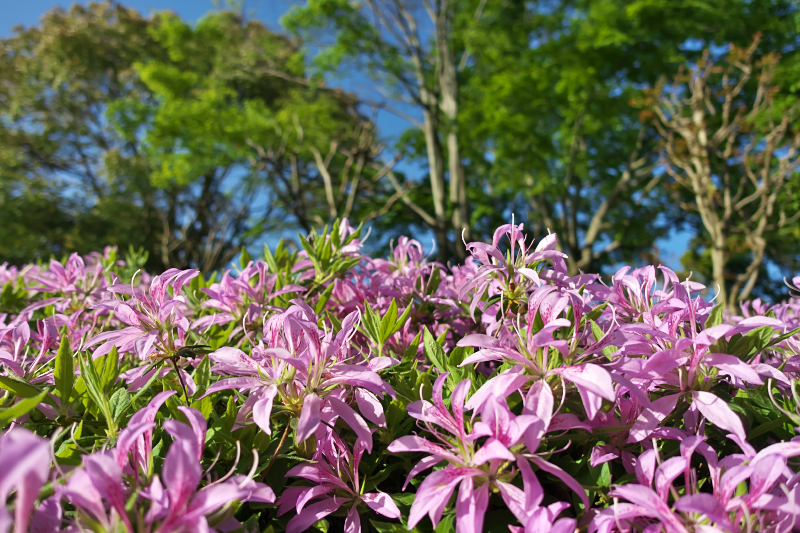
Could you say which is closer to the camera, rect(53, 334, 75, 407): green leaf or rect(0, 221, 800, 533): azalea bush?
rect(0, 221, 800, 533): azalea bush

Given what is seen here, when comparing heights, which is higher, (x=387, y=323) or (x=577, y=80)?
(x=577, y=80)

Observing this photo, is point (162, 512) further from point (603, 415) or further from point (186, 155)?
point (186, 155)

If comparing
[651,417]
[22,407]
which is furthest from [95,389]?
[651,417]

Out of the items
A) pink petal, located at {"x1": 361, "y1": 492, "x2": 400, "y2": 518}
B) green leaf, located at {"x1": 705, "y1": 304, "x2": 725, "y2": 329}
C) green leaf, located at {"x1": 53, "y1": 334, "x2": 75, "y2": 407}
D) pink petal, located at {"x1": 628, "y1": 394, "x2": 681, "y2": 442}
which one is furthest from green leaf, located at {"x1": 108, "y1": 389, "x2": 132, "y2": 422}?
green leaf, located at {"x1": 705, "y1": 304, "x2": 725, "y2": 329}

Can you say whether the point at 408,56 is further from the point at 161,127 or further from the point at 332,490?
the point at 332,490

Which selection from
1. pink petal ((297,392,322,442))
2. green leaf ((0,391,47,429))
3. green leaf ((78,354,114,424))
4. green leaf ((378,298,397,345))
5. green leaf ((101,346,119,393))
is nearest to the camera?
green leaf ((0,391,47,429))

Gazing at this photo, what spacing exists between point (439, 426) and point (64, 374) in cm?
80

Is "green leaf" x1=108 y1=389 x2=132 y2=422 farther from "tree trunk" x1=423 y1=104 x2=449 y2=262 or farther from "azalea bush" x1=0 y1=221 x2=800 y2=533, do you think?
"tree trunk" x1=423 y1=104 x2=449 y2=262

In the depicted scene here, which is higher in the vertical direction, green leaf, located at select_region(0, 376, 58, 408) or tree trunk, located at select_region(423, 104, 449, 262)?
tree trunk, located at select_region(423, 104, 449, 262)

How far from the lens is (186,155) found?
39.5 ft

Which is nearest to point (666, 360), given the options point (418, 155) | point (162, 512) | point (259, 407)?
point (259, 407)

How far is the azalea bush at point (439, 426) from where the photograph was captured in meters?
0.66

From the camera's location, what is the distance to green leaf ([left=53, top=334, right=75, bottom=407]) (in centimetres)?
96

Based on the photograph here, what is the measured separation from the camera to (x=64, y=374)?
3.15ft
